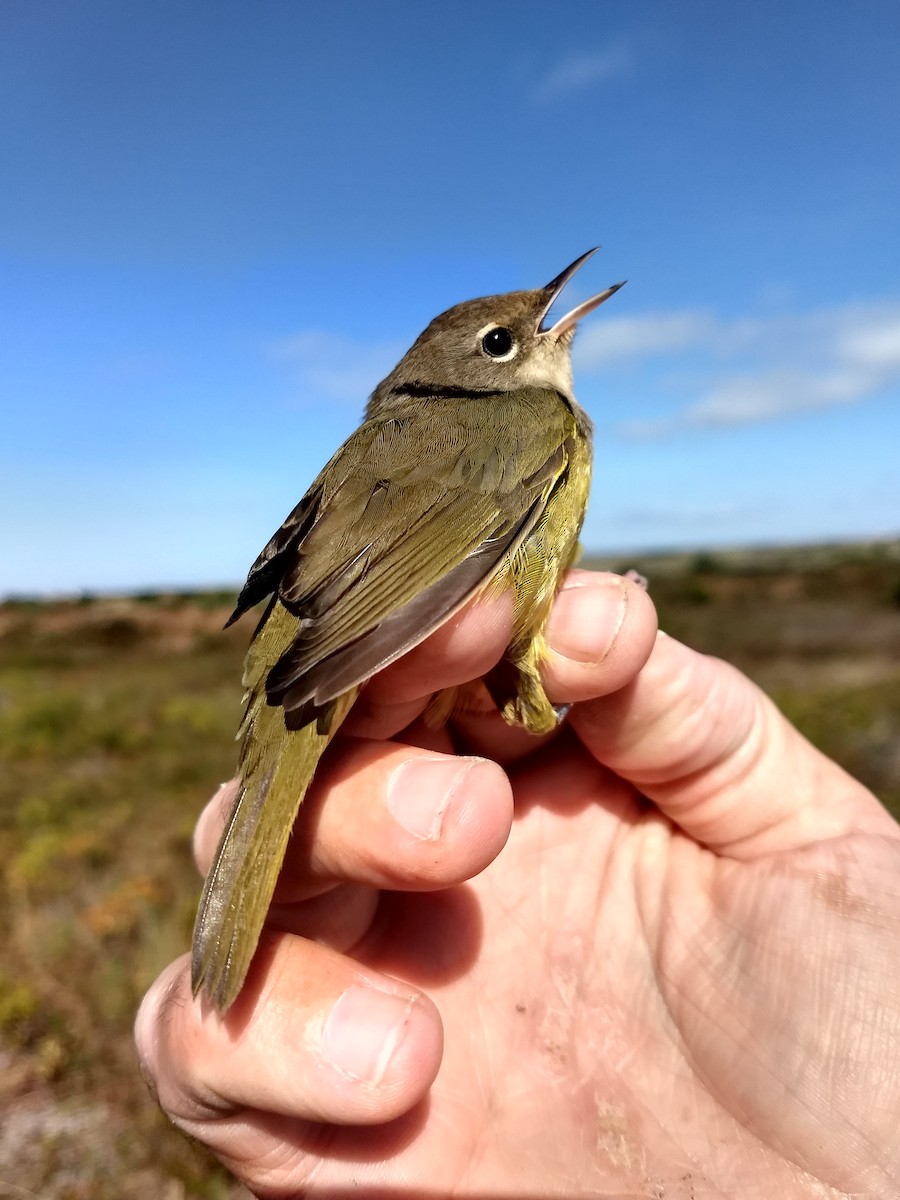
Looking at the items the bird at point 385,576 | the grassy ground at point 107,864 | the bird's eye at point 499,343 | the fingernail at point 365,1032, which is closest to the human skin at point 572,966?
the fingernail at point 365,1032

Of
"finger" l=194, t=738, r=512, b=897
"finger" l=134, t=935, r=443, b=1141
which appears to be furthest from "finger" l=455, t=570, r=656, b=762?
"finger" l=134, t=935, r=443, b=1141

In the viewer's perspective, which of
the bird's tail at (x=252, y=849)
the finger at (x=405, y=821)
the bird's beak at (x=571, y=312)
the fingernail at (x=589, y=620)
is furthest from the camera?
the bird's beak at (x=571, y=312)

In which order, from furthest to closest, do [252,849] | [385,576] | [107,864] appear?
[107,864] < [385,576] < [252,849]

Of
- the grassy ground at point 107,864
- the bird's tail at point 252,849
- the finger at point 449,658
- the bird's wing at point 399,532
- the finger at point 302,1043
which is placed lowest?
the grassy ground at point 107,864

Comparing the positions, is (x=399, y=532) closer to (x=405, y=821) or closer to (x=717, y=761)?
(x=405, y=821)

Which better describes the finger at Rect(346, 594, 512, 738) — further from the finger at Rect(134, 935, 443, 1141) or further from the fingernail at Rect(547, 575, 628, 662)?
the finger at Rect(134, 935, 443, 1141)

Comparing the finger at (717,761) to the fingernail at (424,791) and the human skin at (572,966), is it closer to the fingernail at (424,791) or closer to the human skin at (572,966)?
the human skin at (572,966)

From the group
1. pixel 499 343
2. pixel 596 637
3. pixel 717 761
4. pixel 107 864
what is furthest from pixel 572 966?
pixel 107 864

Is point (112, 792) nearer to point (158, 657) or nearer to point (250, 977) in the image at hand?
point (250, 977)

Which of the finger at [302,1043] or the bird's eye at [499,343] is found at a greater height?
the bird's eye at [499,343]
